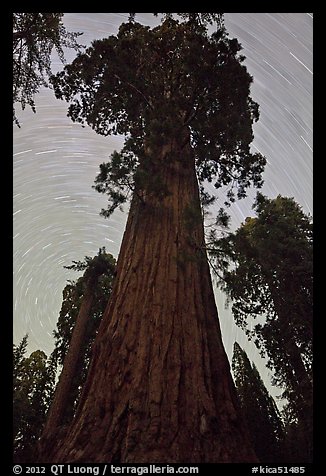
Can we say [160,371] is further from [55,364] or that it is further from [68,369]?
[55,364]

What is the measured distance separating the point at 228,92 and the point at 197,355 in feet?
19.4

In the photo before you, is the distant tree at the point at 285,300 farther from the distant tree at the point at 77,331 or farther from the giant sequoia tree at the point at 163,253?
the distant tree at the point at 77,331

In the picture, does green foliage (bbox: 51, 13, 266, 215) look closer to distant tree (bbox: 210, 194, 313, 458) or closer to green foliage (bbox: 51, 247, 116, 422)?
distant tree (bbox: 210, 194, 313, 458)

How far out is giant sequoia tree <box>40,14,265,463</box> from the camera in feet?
9.02

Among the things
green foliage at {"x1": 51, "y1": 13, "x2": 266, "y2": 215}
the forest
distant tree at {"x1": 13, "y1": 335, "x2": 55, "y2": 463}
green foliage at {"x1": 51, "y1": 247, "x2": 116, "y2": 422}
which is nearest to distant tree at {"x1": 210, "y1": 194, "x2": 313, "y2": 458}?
the forest

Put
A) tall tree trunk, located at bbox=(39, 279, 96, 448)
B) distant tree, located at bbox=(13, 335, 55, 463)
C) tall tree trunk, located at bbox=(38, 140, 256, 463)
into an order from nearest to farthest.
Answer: tall tree trunk, located at bbox=(38, 140, 256, 463) < tall tree trunk, located at bbox=(39, 279, 96, 448) < distant tree, located at bbox=(13, 335, 55, 463)

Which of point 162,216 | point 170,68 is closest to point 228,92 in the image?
point 170,68

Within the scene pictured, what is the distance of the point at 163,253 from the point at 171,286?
57 centimetres

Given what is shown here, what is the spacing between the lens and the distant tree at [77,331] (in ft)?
23.6

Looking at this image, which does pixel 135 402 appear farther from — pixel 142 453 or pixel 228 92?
pixel 228 92

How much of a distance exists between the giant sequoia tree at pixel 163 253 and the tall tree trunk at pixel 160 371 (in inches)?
0.4

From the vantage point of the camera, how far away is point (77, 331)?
841 centimetres

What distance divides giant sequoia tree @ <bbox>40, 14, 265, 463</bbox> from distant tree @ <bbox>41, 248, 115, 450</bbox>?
3.64ft

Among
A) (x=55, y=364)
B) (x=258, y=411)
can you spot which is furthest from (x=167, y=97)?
(x=55, y=364)
